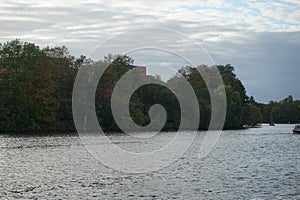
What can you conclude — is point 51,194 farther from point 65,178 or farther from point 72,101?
point 72,101

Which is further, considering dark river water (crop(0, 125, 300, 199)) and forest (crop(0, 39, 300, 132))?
forest (crop(0, 39, 300, 132))

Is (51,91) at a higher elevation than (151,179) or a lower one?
higher

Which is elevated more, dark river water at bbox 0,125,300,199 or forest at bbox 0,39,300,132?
forest at bbox 0,39,300,132

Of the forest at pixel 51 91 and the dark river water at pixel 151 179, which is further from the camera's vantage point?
the forest at pixel 51 91

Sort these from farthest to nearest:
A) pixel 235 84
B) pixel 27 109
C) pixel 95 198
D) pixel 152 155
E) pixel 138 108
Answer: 1. pixel 235 84
2. pixel 138 108
3. pixel 27 109
4. pixel 152 155
5. pixel 95 198

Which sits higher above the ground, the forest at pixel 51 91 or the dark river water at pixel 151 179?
the forest at pixel 51 91

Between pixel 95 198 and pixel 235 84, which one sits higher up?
pixel 235 84

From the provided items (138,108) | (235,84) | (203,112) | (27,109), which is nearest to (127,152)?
(27,109)

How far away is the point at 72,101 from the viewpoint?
10294 centimetres

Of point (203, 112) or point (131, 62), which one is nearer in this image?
point (131, 62)

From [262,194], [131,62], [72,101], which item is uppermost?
[131,62]

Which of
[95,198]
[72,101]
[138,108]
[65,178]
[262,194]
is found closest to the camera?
[95,198]

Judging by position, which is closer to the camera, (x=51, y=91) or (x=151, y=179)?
(x=151, y=179)

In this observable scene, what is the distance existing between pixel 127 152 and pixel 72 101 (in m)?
51.8
